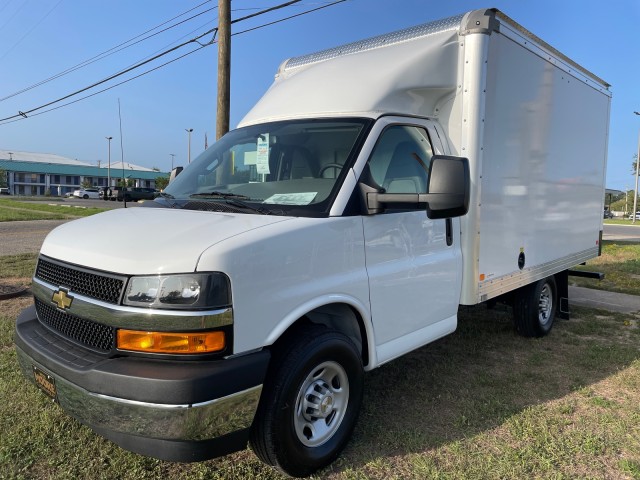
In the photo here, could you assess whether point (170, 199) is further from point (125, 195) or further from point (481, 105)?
point (481, 105)

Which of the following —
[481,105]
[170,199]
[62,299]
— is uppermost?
[481,105]

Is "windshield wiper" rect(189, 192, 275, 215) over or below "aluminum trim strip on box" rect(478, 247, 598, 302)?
over

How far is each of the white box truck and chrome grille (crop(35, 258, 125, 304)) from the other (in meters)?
0.01

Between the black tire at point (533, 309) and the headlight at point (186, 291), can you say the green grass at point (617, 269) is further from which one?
the headlight at point (186, 291)

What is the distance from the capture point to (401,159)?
11.7 feet

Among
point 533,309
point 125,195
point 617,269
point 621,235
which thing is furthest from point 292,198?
point 621,235

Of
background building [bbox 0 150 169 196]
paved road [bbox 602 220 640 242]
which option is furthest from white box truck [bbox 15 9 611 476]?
background building [bbox 0 150 169 196]

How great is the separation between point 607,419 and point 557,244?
2239 millimetres

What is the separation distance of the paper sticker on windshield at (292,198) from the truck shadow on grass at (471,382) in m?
1.60

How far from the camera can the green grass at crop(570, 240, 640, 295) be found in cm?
933

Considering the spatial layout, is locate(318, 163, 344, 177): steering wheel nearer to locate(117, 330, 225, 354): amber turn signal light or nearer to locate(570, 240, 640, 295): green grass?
locate(117, 330, 225, 354): amber turn signal light

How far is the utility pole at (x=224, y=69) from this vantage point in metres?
9.00

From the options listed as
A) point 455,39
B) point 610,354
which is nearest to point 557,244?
point 610,354

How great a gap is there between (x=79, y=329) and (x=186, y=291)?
78 cm
